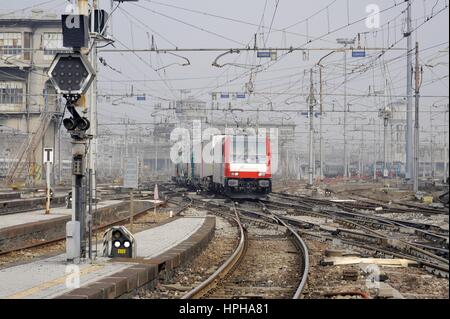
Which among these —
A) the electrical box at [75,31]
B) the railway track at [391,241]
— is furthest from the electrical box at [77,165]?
the railway track at [391,241]

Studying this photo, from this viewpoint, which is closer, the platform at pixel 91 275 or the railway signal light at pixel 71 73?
the platform at pixel 91 275

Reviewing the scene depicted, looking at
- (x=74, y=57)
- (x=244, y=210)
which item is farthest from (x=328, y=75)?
(x=74, y=57)

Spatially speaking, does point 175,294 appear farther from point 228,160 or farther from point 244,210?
point 228,160

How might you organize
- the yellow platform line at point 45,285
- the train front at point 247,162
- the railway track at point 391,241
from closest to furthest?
the yellow platform line at point 45,285, the railway track at point 391,241, the train front at point 247,162

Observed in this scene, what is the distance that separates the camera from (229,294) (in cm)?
1031

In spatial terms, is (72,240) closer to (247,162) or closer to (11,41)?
(247,162)

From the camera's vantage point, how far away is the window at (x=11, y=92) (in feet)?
182

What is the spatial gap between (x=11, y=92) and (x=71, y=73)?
4666 cm

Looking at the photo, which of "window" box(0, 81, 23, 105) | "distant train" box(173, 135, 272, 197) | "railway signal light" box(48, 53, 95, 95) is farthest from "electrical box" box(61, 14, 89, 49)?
"window" box(0, 81, 23, 105)

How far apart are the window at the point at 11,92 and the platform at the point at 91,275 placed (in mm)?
43246

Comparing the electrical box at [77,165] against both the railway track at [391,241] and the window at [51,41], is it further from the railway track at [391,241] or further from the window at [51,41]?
the window at [51,41]

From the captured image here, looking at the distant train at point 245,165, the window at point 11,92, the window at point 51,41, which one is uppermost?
the window at point 51,41
